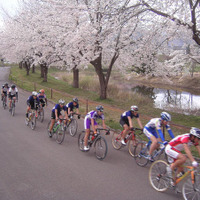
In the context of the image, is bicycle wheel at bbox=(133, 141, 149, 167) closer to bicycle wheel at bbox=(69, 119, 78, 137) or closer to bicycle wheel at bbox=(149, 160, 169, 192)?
bicycle wheel at bbox=(149, 160, 169, 192)

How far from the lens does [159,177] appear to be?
5113 mm

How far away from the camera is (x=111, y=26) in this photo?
43.2 ft

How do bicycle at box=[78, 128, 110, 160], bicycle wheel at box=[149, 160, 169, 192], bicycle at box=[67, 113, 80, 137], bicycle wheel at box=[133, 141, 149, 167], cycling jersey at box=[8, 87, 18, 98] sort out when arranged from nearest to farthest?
bicycle wheel at box=[149, 160, 169, 192] < bicycle wheel at box=[133, 141, 149, 167] < bicycle at box=[78, 128, 110, 160] < bicycle at box=[67, 113, 80, 137] < cycling jersey at box=[8, 87, 18, 98]

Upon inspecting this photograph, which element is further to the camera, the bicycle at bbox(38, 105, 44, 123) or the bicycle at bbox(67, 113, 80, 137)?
the bicycle at bbox(38, 105, 44, 123)

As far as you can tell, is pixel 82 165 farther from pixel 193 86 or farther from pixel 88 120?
pixel 193 86

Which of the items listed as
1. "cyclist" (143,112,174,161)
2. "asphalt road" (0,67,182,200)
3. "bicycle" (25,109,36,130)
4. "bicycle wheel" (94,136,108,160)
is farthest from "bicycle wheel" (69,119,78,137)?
"cyclist" (143,112,174,161)

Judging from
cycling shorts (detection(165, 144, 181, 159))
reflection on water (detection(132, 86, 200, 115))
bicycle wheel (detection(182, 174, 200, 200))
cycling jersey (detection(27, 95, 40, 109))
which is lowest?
reflection on water (detection(132, 86, 200, 115))

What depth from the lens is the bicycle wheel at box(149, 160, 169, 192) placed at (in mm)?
4984

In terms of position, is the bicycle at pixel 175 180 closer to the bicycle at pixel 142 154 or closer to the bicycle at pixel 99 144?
the bicycle at pixel 142 154

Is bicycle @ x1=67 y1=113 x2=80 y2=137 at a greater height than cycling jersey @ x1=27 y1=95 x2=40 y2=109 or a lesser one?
lesser

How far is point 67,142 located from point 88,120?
5.95ft

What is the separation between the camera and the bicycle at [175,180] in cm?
435

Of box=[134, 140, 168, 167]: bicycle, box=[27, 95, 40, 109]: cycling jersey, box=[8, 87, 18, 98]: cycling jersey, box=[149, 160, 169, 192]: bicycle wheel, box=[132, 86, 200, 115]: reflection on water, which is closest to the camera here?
box=[149, 160, 169, 192]: bicycle wheel

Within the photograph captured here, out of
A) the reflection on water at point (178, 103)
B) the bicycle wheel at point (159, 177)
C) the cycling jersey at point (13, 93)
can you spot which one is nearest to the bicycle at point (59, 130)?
the bicycle wheel at point (159, 177)
